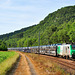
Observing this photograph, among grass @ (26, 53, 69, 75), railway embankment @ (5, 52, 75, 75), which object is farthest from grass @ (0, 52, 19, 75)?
grass @ (26, 53, 69, 75)

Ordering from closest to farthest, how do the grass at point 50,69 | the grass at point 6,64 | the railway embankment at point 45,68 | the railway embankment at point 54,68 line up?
the grass at point 50,69 < the railway embankment at point 54,68 < the grass at point 6,64 < the railway embankment at point 45,68

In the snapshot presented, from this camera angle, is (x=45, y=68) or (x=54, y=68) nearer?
(x=54, y=68)

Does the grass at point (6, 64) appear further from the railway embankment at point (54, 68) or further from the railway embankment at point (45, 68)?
the railway embankment at point (54, 68)

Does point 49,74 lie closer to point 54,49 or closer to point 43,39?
point 54,49

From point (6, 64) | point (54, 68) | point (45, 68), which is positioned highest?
point (6, 64)

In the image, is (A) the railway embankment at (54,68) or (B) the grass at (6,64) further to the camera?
(B) the grass at (6,64)

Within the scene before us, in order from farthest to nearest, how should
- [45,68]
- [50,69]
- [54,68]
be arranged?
1. [45,68]
2. [54,68]
3. [50,69]

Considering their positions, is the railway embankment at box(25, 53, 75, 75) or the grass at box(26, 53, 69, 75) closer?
the grass at box(26, 53, 69, 75)

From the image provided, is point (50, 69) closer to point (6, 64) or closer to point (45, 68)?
point (45, 68)

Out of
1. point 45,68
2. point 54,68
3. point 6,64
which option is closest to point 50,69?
point 54,68

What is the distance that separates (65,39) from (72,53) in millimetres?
57687

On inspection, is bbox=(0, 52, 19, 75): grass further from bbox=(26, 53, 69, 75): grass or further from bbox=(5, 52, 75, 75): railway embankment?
bbox=(26, 53, 69, 75): grass

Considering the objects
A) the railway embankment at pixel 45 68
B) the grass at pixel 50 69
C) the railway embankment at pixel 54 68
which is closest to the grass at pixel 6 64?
the railway embankment at pixel 45 68

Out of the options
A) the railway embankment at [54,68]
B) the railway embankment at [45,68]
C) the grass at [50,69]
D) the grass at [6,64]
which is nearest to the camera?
the grass at [50,69]
